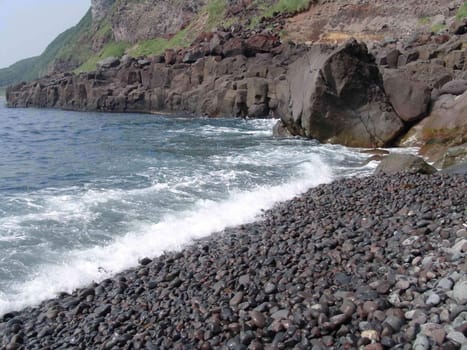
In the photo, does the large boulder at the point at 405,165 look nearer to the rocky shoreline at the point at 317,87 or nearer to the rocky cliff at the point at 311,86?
the rocky shoreline at the point at 317,87

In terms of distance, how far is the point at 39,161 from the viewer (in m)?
21.6

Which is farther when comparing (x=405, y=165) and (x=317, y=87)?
(x=317, y=87)

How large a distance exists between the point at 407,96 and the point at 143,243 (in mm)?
15170

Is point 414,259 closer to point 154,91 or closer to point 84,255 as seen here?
point 84,255

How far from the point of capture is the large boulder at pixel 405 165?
14133 mm

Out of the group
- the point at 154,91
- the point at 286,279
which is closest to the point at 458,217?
the point at 286,279

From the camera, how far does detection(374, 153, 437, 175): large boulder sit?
14.1 m

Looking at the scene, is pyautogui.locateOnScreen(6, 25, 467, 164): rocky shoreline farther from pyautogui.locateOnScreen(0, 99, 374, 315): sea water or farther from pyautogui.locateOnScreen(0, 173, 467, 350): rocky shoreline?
pyautogui.locateOnScreen(0, 173, 467, 350): rocky shoreline

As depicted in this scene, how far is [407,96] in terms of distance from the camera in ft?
68.7

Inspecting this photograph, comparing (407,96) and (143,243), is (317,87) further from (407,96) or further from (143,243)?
(143,243)

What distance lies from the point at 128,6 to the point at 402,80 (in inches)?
3913

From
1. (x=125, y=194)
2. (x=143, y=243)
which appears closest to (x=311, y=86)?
(x=125, y=194)

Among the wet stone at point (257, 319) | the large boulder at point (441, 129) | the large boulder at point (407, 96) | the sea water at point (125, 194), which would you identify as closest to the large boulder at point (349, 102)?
the large boulder at point (407, 96)

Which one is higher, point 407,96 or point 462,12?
point 462,12
